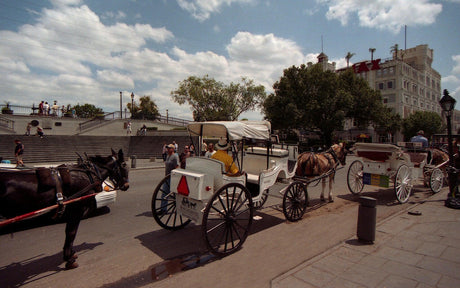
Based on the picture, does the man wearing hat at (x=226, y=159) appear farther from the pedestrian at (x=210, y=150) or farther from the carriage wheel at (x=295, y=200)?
the pedestrian at (x=210, y=150)

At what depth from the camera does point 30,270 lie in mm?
3842

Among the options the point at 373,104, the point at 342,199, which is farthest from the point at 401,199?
the point at 373,104

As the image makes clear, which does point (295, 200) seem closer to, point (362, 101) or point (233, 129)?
point (233, 129)

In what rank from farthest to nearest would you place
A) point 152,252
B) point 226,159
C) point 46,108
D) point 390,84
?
point 390,84
point 46,108
point 226,159
point 152,252

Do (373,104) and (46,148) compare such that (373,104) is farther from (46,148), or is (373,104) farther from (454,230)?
(46,148)

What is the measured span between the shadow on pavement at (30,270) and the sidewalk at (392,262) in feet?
11.1

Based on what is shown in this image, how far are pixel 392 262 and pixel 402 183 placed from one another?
484 cm

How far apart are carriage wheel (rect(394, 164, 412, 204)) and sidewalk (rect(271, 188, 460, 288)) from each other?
2.08 m

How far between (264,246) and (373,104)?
40.5 metres

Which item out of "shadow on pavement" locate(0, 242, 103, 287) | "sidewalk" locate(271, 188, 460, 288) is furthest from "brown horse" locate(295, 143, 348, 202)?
"shadow on pavement" locate(0, 242, 103, 287)

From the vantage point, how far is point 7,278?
361 centimetres

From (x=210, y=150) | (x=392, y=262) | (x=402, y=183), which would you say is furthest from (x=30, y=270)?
(x=402, y=183)

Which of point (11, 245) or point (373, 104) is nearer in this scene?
point (11, 245)

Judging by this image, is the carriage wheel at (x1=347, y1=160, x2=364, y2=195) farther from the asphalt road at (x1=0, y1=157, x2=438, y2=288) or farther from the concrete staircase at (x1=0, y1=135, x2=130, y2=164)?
the concrete staircase at (x1=0, y1=135, x2=130, y2=164)
